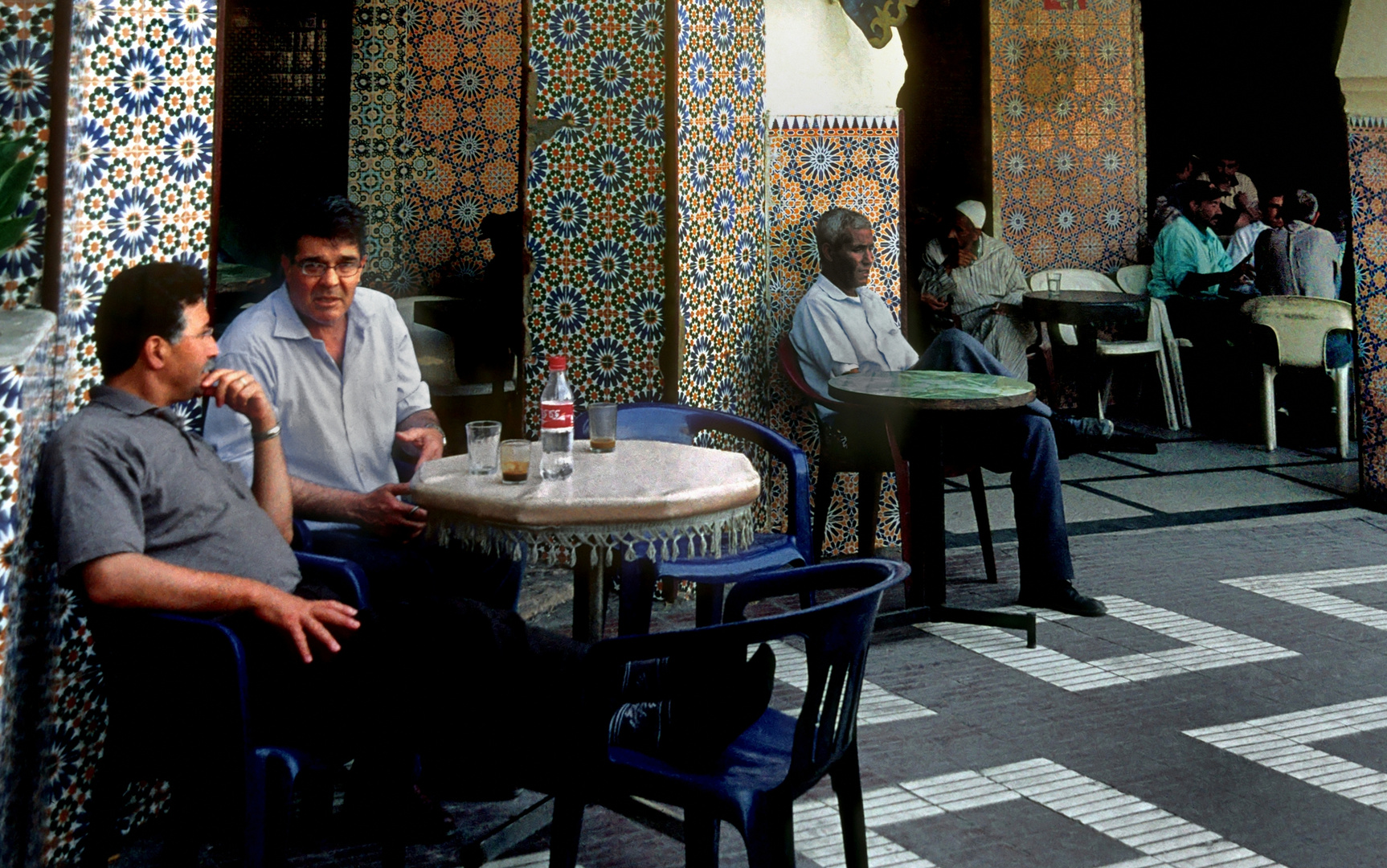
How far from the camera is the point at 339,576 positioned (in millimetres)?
2803

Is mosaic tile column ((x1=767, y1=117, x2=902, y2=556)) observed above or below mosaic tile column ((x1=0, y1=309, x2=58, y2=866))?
above

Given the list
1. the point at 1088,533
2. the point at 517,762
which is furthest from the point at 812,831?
the point at 1088,533

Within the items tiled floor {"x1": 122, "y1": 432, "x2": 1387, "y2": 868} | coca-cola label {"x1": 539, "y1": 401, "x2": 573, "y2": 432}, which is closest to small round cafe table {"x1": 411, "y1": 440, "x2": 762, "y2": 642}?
coca-cola label {"x1": 539, "y1": 401, "x2": 573, "y2": 432}

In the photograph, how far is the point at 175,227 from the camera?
9.67 ft

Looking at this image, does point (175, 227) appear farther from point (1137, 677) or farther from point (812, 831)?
point (1137, 677)

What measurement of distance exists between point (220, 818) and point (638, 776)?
1.15 m

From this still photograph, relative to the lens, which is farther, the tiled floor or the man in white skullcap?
the man in white skullcap

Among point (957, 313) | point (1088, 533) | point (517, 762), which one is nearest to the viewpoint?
point (517, 762)

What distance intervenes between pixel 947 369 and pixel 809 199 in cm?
106

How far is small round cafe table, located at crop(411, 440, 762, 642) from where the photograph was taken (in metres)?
2.71

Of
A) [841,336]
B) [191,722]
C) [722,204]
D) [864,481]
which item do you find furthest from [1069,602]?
[191,722]

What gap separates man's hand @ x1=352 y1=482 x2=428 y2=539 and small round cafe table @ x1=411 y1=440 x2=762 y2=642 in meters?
0.10

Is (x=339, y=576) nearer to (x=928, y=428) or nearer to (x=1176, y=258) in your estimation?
(x=928, y=428)

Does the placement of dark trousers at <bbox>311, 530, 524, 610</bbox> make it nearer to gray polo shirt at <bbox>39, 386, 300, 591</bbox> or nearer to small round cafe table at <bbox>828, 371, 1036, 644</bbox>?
gray polo shirt at <bbox>39, 386, 300, 591</bbox>
